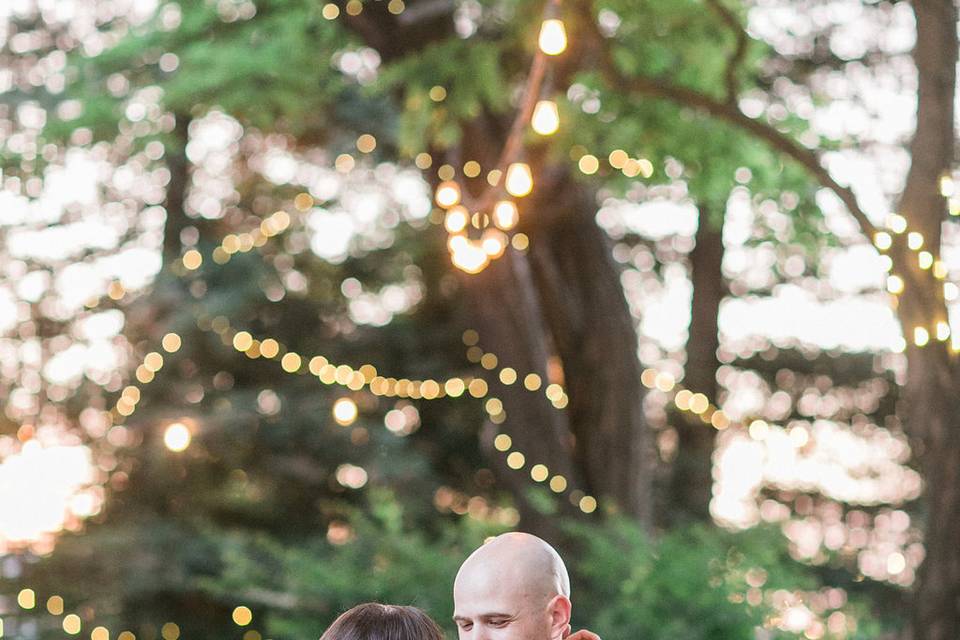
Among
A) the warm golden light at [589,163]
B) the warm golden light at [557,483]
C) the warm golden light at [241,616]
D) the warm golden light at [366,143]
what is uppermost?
the warm golden light at [589,163]

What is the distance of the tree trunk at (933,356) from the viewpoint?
188 inches

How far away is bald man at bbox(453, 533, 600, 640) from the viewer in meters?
2.29

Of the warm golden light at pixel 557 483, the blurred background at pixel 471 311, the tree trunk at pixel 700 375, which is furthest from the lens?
the tree trunk at pixel 700 375

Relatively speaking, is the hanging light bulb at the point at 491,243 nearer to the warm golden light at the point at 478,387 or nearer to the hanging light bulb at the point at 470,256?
the hanging light bulb at the point at 470,256

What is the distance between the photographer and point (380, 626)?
7.80 ft

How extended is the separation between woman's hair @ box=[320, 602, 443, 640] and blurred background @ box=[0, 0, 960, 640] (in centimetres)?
226

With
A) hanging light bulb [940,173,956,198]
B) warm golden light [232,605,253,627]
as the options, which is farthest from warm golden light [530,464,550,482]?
hanging light bulb [940,173,956,198]

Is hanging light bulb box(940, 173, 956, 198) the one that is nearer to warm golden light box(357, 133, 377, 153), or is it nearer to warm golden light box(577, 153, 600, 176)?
warm golden light box(577, 153, 600, 176)

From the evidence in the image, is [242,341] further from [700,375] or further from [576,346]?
[700,375]

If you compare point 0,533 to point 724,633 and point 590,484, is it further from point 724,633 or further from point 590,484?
point 724,633

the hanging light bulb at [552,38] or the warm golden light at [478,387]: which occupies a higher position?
the hanging light bulb at [552,38]

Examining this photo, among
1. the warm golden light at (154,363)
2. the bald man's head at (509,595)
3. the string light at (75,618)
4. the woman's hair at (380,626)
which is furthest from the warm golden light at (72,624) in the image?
the bald man's head at (509,595)

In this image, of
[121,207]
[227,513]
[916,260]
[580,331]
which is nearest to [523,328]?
[580,331]

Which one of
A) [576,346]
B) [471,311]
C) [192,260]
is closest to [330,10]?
[471,311]
